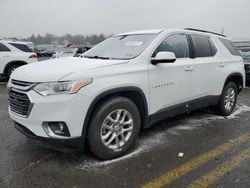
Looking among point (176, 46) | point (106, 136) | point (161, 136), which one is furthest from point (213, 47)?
point (106, 136)

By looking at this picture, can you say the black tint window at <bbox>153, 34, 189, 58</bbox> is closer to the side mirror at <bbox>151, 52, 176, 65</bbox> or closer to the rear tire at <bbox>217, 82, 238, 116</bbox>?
the side mirror at <bbox>151, 52, 176, 65</bbox>

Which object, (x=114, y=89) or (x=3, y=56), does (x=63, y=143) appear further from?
(x=3, y=56)

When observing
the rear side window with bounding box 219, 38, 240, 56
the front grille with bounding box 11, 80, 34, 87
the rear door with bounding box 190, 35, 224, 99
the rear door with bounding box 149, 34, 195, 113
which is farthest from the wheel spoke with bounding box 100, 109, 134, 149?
the rear side window with bounding box 219, 38, 240, 56

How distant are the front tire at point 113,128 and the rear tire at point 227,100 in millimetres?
2550

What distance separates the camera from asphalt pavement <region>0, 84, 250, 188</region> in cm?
312

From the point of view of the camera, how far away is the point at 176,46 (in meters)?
4.56

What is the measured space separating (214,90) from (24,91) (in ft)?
11.9

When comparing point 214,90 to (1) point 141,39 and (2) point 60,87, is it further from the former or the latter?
(2) point 60,87

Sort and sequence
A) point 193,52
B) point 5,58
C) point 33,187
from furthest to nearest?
1. point 5,58
2. point 193,52
3. point 33,187

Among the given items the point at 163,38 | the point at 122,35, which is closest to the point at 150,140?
the point at 163,38

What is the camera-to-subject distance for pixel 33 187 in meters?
3.00

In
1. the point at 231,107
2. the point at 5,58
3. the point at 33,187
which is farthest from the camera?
the point at 5,58

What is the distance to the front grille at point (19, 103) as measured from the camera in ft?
10.8

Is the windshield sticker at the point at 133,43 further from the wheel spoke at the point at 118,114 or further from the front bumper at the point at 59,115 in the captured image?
the front bumper at the point at 59,115
